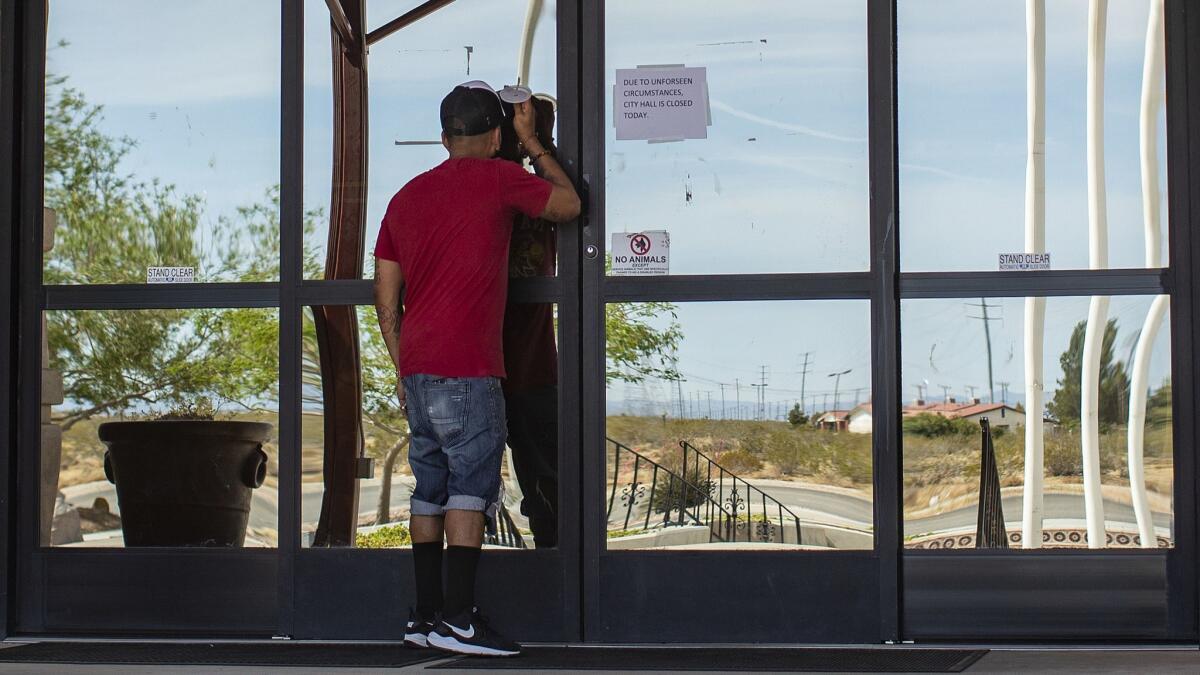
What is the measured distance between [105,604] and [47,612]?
19cm

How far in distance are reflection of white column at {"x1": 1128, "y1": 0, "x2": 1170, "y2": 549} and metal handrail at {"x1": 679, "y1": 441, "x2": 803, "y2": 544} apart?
101 centimetres

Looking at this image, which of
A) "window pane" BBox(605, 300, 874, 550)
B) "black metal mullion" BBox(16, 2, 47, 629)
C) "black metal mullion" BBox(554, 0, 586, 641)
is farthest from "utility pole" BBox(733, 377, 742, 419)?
"black metal mullion" BBox(16, 2, 47, 629)

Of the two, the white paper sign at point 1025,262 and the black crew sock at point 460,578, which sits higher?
the white paper sign at point 1025,262

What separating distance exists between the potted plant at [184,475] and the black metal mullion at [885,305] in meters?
1.87

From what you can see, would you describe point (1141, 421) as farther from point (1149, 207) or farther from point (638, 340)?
point (638, 340)

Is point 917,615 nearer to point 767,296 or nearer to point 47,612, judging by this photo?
point 767,296

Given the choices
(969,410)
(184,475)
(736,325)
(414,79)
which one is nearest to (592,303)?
(736,325)

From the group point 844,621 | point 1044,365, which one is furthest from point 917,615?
point 1044,365

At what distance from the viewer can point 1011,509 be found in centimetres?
421

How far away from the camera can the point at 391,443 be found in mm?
4410

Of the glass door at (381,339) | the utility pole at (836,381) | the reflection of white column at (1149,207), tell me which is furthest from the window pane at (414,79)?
the reflection of white column at (1149,207)

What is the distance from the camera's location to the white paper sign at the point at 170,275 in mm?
4504

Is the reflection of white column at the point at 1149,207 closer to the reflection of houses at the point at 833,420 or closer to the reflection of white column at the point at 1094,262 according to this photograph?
the reflection of white column at the point at 1094,262

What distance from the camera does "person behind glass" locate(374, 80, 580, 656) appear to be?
4.06m
